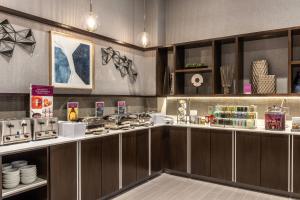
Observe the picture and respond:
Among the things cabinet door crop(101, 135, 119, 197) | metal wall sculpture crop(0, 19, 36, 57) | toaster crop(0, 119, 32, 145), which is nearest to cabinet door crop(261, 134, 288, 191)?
cabinet door crop(101, 135, 119, 197)

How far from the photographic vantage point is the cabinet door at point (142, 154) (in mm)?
4203

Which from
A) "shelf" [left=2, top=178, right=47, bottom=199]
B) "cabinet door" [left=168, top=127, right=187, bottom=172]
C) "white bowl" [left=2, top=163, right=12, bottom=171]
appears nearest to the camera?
"shelf" [left=2, top=178, right=47, bottom=199]

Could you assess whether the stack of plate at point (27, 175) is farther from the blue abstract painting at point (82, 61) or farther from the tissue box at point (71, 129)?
the blue abstract painting at point (82, 61)

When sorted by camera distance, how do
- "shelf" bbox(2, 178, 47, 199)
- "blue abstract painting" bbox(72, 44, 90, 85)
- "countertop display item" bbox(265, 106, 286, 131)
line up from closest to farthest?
"shelf" bbox(2, 178, 47, 199) → "countertop display item" bbox(265, 106, 286, 131) → "blue abstract painting" bbox(72, 44, 90, 85)

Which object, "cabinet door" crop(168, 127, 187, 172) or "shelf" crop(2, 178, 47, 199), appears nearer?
"shelf" crop(2, 178, 47, 199)

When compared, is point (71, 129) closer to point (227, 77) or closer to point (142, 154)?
point (142, 154)

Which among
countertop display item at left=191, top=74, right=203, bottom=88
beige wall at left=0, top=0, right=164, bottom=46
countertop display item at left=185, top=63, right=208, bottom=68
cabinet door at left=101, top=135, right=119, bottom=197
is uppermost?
beige wall at left=0, top=0, right=164, bottom=46

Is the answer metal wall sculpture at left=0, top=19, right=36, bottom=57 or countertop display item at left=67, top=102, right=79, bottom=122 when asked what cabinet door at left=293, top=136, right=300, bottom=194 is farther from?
metal wall sculpture at left=0, top=19, right=36, bottom=57

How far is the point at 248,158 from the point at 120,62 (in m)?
2.85

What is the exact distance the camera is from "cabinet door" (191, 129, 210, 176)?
4441mm

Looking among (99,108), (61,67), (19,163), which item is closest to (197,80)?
(99,108)

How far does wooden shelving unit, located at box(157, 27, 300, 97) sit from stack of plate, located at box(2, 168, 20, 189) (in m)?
3.28

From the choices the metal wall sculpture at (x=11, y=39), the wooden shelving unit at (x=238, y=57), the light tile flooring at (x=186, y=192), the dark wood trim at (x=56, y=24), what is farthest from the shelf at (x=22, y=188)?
the wooden shelving unit at (x=238, y=57)

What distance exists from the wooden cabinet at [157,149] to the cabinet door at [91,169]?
1.31 meters
